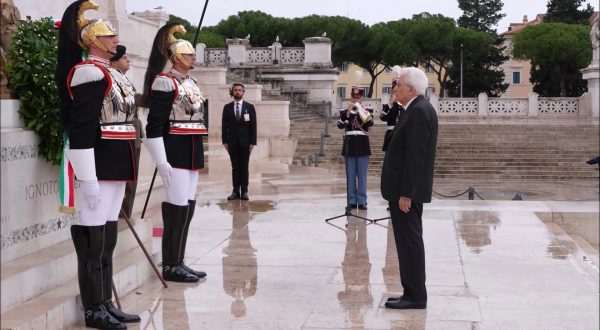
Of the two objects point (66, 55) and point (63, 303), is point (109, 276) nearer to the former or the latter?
point (63, 303)

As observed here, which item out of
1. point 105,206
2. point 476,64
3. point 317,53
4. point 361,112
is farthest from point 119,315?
point 476,64

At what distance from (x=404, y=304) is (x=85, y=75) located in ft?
9.08

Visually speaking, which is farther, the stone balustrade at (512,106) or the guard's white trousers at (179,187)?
the stone balustrade at (512,106)

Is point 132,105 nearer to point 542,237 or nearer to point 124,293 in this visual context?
point 124,293

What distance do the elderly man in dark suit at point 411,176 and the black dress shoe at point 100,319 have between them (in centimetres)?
199

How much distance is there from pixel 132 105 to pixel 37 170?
825mm

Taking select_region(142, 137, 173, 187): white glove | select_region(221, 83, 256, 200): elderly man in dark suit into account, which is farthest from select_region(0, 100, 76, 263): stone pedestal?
select_region(221, 83, 256, 200): elderly man in dark suit

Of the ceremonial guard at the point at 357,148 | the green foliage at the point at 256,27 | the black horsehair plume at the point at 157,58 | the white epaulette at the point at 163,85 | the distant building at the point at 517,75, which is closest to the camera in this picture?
the white epaulette at the point at 163,85

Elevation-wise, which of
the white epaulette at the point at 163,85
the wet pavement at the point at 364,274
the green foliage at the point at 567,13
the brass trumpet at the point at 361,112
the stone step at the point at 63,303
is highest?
the green foliage at the point at 567,13

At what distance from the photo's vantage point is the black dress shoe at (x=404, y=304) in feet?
21.0

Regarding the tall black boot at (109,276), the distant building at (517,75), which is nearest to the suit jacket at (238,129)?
Answer: the tall black boot at (109,276)

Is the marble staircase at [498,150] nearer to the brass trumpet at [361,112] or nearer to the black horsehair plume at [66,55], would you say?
the brass trumpet at [361,112]

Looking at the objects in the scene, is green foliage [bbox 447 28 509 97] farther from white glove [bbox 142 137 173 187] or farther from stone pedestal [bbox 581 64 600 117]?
white glove [bbox 142 137 173 187]

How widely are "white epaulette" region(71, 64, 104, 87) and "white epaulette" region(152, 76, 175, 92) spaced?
1286 mm
